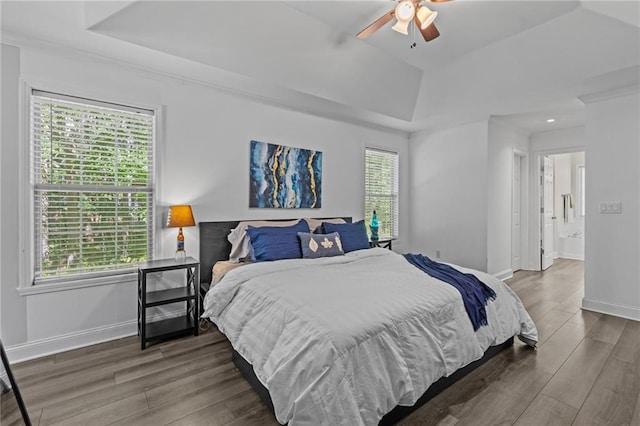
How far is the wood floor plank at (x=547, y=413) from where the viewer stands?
1751 millimetres

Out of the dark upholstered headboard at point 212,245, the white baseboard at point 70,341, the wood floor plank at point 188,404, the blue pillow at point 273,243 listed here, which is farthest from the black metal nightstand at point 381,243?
the white baseboard at point 70,341

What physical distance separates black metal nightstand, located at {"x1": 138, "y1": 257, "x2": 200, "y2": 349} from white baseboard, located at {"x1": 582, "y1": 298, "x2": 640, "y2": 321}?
4311 mm

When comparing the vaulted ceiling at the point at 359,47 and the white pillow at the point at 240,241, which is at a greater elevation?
the vaulted ceiling at the point at 359,47

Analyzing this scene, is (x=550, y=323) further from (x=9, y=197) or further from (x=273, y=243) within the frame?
(x=9, y=197)

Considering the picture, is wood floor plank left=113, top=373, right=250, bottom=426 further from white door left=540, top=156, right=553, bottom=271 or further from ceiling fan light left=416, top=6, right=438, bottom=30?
white door left=540, top=156, right=553, bottom=271

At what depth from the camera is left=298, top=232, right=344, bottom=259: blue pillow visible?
318 cm

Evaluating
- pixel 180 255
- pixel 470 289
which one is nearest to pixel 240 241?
pixel 180 255

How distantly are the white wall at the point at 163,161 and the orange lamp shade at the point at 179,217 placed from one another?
9.0 inches

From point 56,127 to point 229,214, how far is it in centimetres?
166

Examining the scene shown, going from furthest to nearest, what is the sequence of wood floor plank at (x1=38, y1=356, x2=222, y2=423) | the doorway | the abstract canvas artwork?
the doorway
the abstract canvas artwork
wood floor plank at (x1=38, y1=356, x2=222, y2=423)

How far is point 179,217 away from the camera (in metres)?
2.93

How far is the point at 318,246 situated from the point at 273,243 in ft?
1.52

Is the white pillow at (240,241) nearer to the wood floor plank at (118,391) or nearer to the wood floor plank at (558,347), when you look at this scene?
the wood floor plank at (118,391)

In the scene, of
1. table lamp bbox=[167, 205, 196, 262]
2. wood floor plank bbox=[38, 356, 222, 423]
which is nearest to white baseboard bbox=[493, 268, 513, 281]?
wood floor plank bbox=[38, 356, 222, 423]
